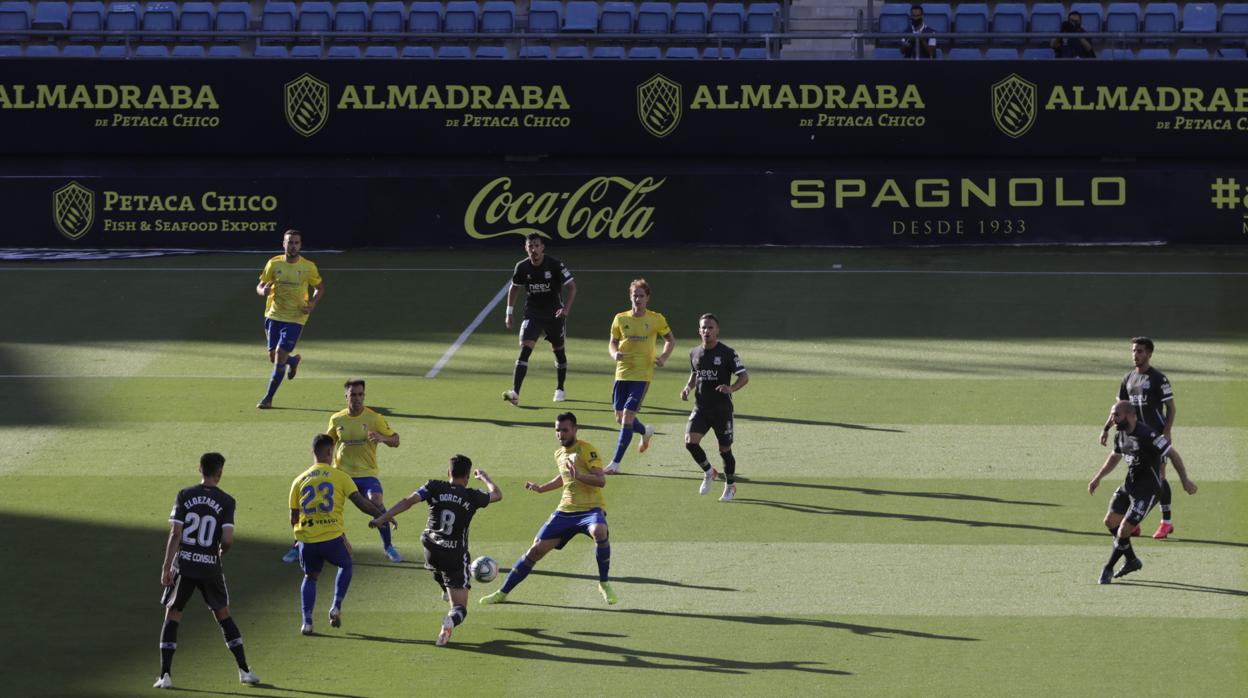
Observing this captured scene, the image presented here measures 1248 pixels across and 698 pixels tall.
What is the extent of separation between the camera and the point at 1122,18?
38.0m

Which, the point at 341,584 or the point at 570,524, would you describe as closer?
the point at 341,584

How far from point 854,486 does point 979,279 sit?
12.9m

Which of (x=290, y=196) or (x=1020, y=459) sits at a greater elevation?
(x=290, y=196)

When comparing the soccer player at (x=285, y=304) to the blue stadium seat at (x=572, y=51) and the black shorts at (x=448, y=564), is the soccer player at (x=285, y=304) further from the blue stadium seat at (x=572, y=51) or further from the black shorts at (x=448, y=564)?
the blue stadium seat at (x=572, y=51)

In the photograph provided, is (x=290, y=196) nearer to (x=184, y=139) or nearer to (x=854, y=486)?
(x=184, y=139)

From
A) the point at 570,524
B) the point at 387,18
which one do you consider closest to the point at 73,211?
the point at 387,18

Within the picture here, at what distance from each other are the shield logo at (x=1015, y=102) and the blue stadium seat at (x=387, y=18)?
42.0 ft

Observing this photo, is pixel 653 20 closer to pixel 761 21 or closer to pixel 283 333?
pixel 761 21

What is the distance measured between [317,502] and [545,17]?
24886mm

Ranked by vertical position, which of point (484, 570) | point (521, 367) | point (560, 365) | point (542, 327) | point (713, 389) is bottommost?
point (484, 570)

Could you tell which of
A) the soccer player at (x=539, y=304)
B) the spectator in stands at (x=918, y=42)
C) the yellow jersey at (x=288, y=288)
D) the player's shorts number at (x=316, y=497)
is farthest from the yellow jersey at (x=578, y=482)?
the spectator in stands at (x=918, y=42)

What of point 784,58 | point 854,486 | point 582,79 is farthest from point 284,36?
point 854,486

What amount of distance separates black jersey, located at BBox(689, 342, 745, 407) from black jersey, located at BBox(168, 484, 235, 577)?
6.83 meters

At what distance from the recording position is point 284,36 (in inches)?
1463
